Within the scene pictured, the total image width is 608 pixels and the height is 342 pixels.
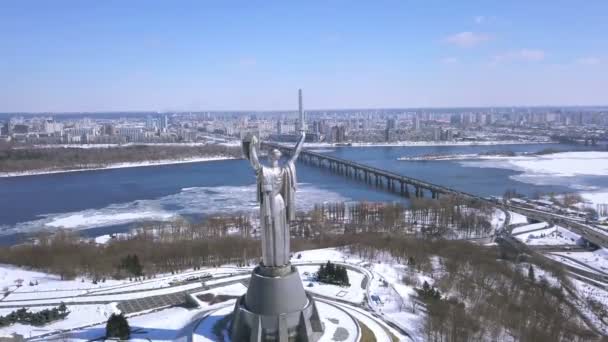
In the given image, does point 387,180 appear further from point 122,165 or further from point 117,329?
point 117,329

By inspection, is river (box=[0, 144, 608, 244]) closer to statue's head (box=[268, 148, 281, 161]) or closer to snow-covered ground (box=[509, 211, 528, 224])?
snow-covered ground (box=[509, 211, 528, 224])

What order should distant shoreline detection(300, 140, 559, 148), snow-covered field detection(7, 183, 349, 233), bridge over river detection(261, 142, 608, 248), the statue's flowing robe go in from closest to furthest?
the statue's flowing robe, bridge over river detection(261, 142, 608, 248), snow-covered field detection(7, 183, 349, 233), distant shoreline detection(300, 140, 559, 148)

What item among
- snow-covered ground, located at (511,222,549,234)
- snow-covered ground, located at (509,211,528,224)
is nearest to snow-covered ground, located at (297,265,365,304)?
snow-covered ground, located at (511,222,549,234)

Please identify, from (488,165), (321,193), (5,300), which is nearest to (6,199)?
(321,193)

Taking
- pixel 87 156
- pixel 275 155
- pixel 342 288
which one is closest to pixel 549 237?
pixel 342 288

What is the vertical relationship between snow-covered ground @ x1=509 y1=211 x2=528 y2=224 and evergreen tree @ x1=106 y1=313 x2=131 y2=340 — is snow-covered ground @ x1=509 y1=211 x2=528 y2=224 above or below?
below

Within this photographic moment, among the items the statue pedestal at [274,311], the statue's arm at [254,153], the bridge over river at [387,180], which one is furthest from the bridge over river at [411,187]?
the statue pedestal at [274,311]
